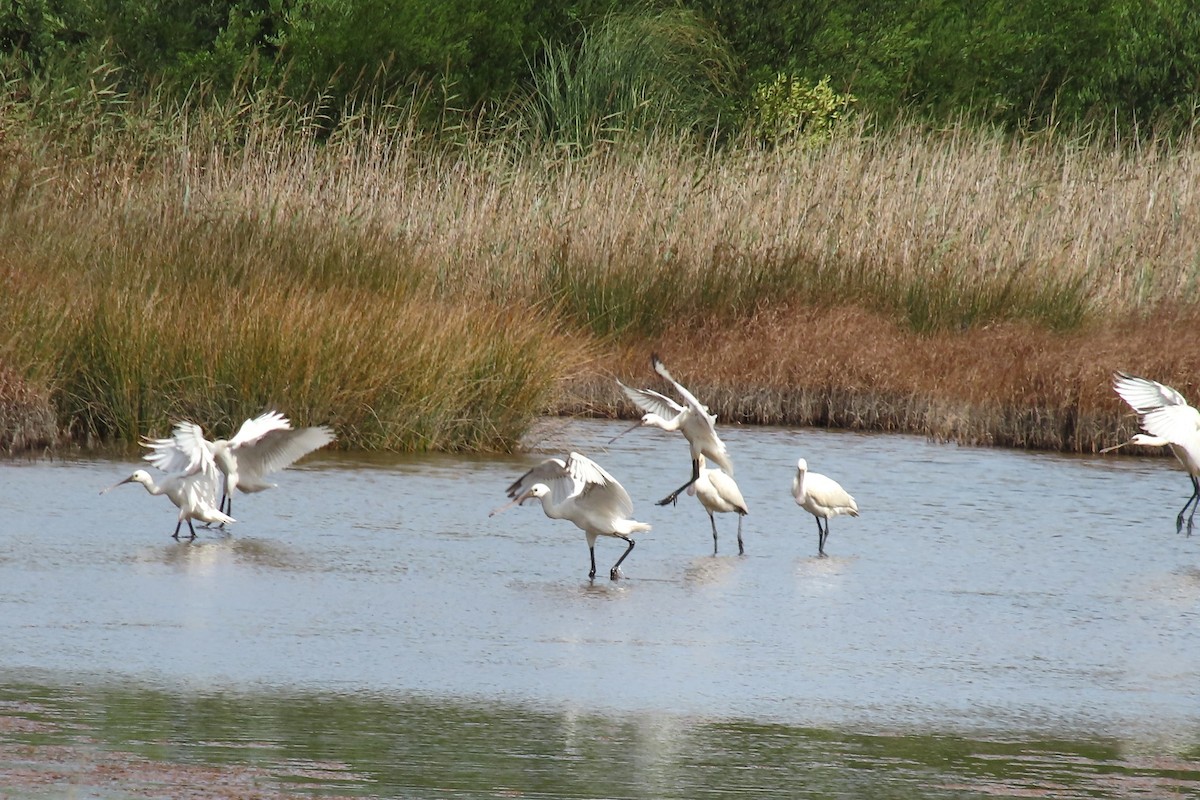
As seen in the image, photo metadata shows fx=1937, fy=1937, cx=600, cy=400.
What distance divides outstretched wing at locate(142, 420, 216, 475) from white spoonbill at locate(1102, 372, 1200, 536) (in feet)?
16.5

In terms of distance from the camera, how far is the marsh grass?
12203 mm

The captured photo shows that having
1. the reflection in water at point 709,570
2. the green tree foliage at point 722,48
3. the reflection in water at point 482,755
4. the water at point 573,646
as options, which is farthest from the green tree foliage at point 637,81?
the reflection in water at point 482,755

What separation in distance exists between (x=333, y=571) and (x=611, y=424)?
21.5ft

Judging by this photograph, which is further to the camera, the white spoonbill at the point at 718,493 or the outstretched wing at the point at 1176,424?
the outstretched wing at the point at 1176,424

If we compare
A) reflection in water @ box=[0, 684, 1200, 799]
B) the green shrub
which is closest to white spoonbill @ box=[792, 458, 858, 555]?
reflection in water @ box=[0, 684, 1200, 799]

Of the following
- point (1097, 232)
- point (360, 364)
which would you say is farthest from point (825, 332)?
point (360, 364)

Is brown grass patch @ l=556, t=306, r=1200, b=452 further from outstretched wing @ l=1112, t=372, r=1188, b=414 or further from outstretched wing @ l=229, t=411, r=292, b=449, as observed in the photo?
outstretched wing @ l=229, t=411, r=292, b=449

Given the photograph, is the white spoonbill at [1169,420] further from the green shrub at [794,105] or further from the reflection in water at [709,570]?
the green shrub at [794,105]

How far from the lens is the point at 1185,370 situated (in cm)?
1477

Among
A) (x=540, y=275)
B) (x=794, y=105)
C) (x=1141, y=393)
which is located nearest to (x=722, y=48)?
(x=794, y=105)

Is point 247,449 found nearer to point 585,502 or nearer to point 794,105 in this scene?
point 585,502

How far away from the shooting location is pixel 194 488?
30.1 feet

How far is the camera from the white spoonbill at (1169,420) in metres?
10.8

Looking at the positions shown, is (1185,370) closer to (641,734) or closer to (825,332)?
(825,332)
